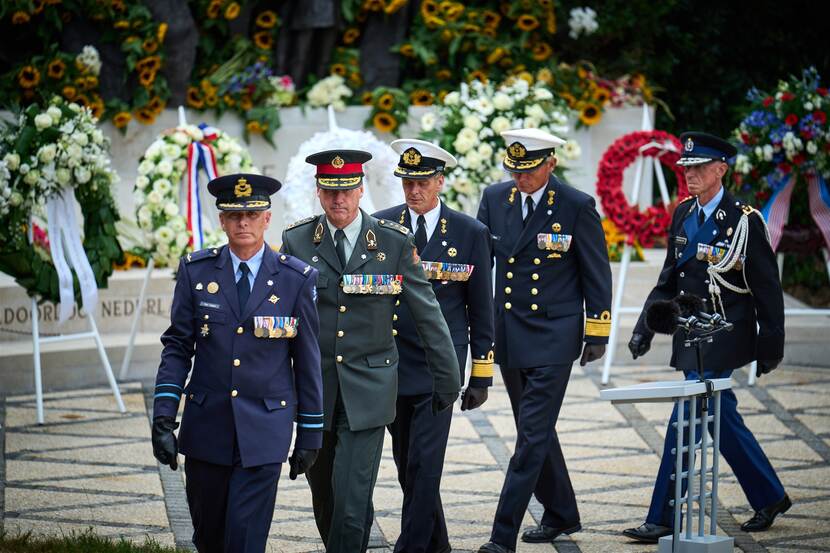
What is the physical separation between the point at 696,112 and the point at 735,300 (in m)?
8.71

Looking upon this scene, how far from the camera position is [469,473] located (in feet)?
25.8

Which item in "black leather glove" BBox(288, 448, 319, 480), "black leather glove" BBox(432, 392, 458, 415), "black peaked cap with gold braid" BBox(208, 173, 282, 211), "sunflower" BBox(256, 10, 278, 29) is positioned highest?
"sunflower" BBox(256, 10, 278, 29)

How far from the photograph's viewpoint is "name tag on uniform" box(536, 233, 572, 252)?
671cm

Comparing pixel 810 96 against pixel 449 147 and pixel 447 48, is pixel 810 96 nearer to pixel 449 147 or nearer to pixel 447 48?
pixel 449 147

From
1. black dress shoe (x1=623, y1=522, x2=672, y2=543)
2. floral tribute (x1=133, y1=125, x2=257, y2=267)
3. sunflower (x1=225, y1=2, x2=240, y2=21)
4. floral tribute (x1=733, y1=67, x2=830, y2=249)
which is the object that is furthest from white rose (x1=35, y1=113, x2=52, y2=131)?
floral tribute (x1=733, y1=67, x2=830, y2=249)

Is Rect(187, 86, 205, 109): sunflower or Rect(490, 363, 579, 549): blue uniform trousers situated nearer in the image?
Rect(490, 363, 579, 549): blue uniform trousers

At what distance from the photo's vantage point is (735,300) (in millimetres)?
6852

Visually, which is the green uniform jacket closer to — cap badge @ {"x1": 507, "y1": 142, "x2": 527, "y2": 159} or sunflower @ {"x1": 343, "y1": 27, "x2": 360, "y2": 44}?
cap badge @ {"x1": 507, "y1": 142, "x2": 527, "y2": 159}

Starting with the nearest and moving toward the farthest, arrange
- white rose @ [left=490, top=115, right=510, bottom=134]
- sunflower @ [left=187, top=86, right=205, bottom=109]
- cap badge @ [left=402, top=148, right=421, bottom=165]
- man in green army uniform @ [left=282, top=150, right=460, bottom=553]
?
man in green army uniform @ [left=282, top=150, right=460, bottom=553], cap badge @ [left=402, top=148, right=421, bottom=165], white rose @ [left=490, top=115, right=510, bottom=134], sunflower @ [left=187, top=86, right=205, bottom=109]

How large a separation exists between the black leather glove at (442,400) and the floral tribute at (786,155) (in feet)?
16.9

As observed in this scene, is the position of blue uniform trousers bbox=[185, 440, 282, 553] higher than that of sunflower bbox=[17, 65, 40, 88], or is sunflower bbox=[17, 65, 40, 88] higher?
sunflower bbox=[17, 65, 40, 88]

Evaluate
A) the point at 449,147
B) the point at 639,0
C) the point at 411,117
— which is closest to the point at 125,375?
the point at 449,147

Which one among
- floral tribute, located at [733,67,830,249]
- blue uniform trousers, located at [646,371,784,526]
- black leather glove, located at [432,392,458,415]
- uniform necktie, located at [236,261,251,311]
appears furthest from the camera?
floral tribute, located at [733,67,830,249]

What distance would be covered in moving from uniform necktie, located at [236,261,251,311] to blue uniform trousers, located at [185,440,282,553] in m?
0.55
